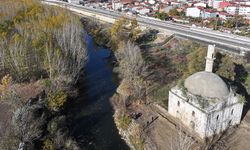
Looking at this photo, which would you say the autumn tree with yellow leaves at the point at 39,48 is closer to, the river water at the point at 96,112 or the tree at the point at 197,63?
the river water at the point at 96,112

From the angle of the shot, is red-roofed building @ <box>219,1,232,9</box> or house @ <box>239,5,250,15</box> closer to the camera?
house @ <box>239,5,250,15</box>

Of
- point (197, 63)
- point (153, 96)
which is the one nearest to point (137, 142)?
point (153, 96)

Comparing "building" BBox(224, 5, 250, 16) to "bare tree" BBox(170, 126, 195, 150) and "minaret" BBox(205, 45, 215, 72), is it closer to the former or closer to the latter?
"minaret" BBox(205, 45, 215, 72)

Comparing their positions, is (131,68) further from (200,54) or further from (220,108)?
(220,108)

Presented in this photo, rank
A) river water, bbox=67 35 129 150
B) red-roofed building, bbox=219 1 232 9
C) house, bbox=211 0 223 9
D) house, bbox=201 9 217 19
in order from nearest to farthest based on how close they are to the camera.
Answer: river water, bbox=67 35 129 150
house, bbox=201 9 217 19
red-roofed building, bbox=219 1 232 9
house, bbox=211 0 223 9

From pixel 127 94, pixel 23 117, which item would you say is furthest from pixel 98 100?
pixel 23 117

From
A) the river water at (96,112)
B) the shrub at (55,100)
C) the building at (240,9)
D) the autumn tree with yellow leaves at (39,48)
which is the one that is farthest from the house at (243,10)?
the shrub at (55,100)

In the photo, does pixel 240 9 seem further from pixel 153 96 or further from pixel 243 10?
pixel 153 96

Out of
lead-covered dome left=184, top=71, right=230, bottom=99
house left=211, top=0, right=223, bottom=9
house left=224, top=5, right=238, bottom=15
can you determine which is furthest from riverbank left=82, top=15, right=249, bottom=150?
house left=211, top=0, right=223, bottom=9
